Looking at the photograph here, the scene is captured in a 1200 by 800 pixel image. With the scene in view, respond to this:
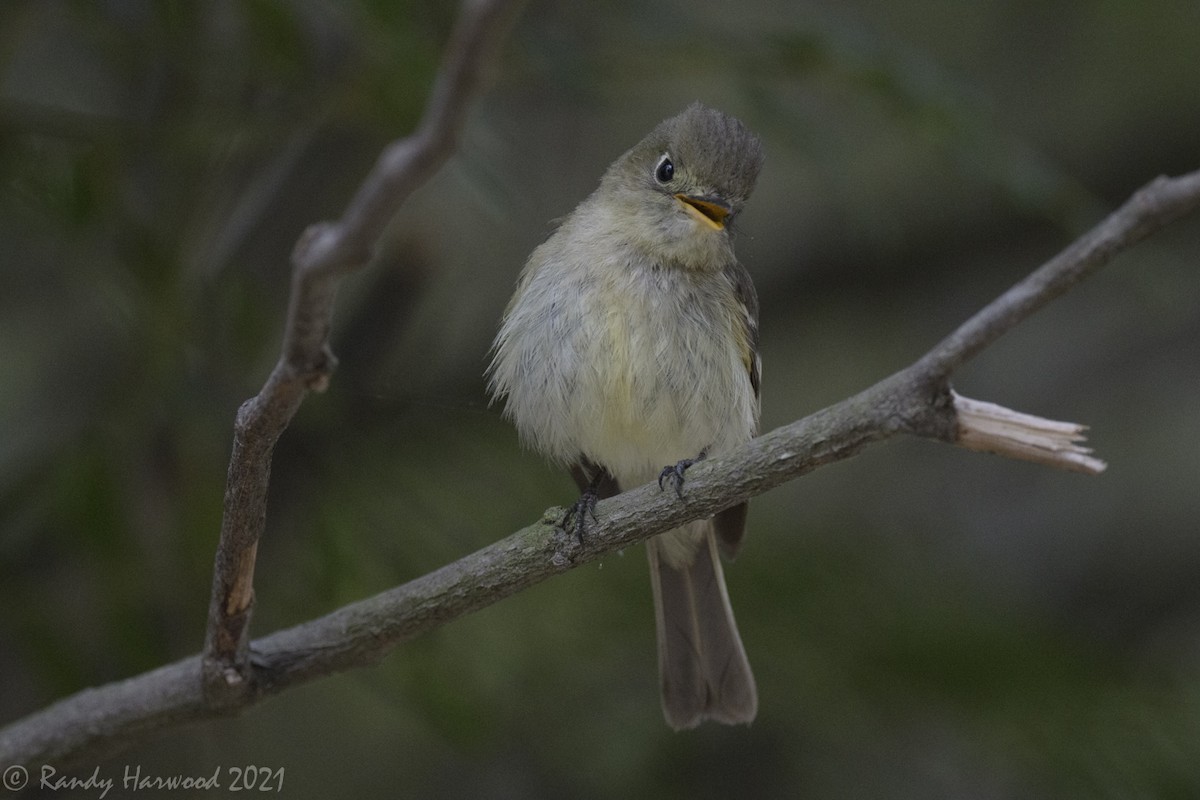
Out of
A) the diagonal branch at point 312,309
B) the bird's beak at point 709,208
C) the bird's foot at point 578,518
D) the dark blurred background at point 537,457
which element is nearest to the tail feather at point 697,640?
the dark blurred background at point 537,457

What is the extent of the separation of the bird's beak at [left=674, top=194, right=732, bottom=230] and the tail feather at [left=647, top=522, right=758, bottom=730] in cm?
90

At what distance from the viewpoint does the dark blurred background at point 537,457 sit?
372 centimetres

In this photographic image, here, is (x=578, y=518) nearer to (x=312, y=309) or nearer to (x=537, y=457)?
(x=312, y=309)

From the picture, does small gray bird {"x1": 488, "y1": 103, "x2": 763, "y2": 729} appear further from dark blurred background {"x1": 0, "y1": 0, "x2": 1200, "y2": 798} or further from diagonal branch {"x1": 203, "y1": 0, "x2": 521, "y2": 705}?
diagonal branch {"x1": 203, "y1": 0, "x2": 521, "y2": 705}

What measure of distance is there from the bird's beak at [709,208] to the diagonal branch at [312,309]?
1.44m

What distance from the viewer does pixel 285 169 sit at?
4.37m

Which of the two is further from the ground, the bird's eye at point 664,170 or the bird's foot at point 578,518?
the bird's eye at point 664,170

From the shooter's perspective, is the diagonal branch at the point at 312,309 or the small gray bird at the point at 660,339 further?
the small gray bird at the point at 660,339

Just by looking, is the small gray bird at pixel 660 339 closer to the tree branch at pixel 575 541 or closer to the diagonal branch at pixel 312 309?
the tree branch at pixel 575 541

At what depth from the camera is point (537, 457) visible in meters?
4.42

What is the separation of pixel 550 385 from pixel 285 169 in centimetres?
146

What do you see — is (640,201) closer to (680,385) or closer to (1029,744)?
(680,385)

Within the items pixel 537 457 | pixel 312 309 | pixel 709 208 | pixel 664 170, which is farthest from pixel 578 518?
pixel 537 457

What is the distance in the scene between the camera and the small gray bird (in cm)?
336
